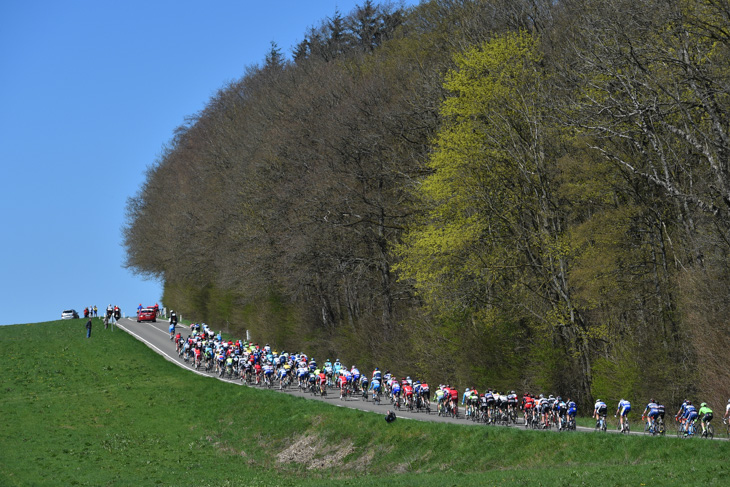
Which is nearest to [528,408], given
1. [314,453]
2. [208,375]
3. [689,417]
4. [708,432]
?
[689,417]

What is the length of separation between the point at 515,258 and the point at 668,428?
13733 mm

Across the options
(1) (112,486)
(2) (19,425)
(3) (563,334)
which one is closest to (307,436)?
(1) (112,486)

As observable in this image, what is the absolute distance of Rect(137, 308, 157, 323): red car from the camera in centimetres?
9131

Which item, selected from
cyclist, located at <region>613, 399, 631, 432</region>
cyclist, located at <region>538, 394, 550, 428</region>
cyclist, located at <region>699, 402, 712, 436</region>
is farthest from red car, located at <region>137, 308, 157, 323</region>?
cyclist, located at <region>699, 402, 712, 436</region>

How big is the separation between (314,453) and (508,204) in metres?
14.8

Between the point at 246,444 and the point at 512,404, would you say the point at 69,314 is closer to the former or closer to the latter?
the point at 246,444

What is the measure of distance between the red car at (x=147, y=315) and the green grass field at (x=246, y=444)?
29411mm

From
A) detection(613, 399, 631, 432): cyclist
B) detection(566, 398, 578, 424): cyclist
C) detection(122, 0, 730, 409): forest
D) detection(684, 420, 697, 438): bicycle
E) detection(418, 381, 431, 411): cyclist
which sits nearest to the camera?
detection(684, 420, 697, 438): bicycle

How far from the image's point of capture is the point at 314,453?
3647 centimetres

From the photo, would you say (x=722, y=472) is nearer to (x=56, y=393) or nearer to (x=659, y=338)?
(x=659, y=338)

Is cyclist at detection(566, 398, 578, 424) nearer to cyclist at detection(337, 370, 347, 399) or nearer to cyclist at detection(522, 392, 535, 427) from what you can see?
cyclist at detection(522, 392, 535, 427)

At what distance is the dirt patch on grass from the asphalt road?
2901 millimetres

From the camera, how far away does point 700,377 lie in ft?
Answer: 107

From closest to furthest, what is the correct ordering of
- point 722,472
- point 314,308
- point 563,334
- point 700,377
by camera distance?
1. point 722,472
2. point 700,377
3. point 563,334
4. point 314,308
